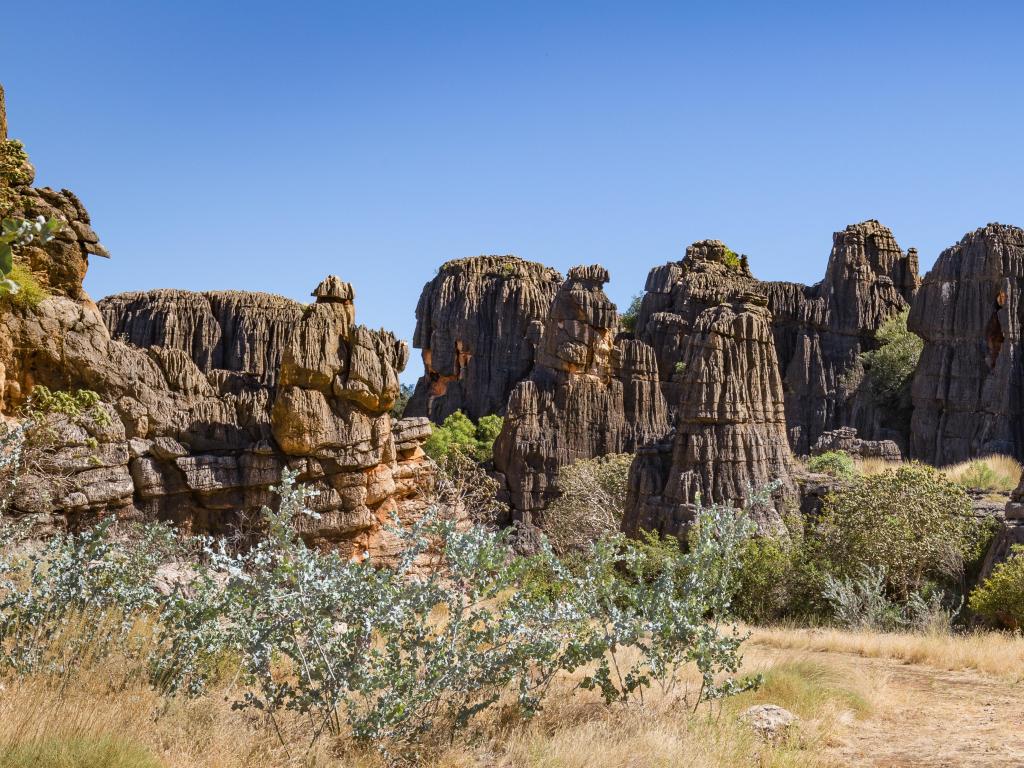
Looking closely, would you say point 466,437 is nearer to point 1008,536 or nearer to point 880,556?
point 880,556

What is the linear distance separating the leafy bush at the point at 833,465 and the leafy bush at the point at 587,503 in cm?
524

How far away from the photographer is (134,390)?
19.5m

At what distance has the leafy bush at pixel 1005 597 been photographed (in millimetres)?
12672

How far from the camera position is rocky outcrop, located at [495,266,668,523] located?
35219 mm

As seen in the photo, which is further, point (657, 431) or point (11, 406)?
point (657, 431)

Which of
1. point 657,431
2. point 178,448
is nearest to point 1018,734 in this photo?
point 178,448

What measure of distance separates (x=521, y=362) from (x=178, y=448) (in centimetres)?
3904

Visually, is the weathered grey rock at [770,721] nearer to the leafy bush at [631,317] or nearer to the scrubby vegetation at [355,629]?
the scrubby vegetation at [355,629]

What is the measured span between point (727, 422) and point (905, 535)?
17.5 ft

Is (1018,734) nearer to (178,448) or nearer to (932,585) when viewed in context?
(932,585)

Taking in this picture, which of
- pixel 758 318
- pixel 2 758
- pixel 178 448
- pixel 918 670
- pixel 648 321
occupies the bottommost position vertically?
pixel 918 670

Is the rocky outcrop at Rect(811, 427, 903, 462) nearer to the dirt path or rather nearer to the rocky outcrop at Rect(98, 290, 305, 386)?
the dirt path

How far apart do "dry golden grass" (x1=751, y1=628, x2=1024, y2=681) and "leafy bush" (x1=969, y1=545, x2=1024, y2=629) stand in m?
0.84

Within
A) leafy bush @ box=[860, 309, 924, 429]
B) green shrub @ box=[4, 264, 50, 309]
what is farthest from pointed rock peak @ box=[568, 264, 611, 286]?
green shrub @ box=[4, 264, 50, 309]
